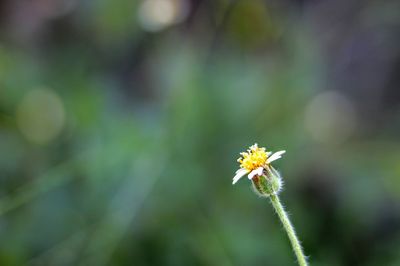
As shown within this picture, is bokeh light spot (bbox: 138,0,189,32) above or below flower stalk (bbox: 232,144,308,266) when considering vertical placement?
above

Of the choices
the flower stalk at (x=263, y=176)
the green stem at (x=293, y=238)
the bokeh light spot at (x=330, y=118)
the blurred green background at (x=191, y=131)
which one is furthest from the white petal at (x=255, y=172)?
the bokeh light spot at (x=330, y=118)

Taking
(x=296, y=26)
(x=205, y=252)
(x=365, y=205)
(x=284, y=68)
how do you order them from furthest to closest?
(x=296, y=26) → (x=284, y=68) → (x=365, y=205) → (x=205, y=252)

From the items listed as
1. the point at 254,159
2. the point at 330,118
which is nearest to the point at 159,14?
the point at 330,118

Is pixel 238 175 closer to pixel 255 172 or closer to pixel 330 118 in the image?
pixel 255 172

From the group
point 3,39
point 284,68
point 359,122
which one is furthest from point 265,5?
point 3,39

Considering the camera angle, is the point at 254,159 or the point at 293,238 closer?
the point at 293,238

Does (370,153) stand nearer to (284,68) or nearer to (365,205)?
(365,205)

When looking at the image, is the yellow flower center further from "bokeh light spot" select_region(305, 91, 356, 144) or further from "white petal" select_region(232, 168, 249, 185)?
"bokeh light spot" select_region(305, 91, 356, 144)

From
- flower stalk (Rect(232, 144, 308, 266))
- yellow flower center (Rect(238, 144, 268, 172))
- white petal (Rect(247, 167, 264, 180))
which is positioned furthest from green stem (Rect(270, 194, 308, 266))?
yellow flower center (Rect(238, 144, 268, 172))
